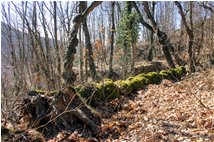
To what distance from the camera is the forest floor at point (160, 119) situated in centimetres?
488

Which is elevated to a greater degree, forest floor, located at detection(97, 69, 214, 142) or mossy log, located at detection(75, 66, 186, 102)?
mossy log, located at detection(75, 66, 186, 102)

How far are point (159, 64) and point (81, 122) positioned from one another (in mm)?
18346

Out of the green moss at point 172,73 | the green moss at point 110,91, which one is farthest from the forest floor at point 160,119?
the green moss at point 172,73

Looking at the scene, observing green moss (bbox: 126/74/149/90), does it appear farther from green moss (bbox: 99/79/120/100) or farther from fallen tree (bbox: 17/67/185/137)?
fallen tree (bbox: 17/67/185/137)

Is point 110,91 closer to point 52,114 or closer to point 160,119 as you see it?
point 160,119

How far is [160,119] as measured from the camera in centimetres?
589

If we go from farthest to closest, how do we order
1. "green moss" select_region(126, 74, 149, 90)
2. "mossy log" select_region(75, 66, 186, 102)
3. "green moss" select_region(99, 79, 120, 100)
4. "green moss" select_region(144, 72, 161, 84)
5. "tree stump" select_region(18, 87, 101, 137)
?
"green moss" select_region(144, 72, 161, 84) < "green moss" select_region(126, 74, 149, 90) < "green moss" select_region(99, 79, 120, 100) < "mossy log" select_region(75, 66, 186, 102) < "tree stump" select_region(18, 87, 101, 137)

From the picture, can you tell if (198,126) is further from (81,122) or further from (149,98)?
(149,98)

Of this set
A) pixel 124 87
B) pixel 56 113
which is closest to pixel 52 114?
pixel 56 113

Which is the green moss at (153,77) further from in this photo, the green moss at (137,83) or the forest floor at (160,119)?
the forest floor at (160,119)

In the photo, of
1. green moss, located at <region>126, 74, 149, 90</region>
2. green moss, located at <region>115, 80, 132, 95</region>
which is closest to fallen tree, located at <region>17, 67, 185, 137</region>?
green moss, located at <region>115, 80, 132, 95</region>

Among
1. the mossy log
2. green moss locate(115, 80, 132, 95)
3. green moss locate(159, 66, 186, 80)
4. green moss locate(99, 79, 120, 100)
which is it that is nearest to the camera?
the mossy log

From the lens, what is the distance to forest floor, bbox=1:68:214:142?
4875mm

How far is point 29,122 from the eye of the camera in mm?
5660
